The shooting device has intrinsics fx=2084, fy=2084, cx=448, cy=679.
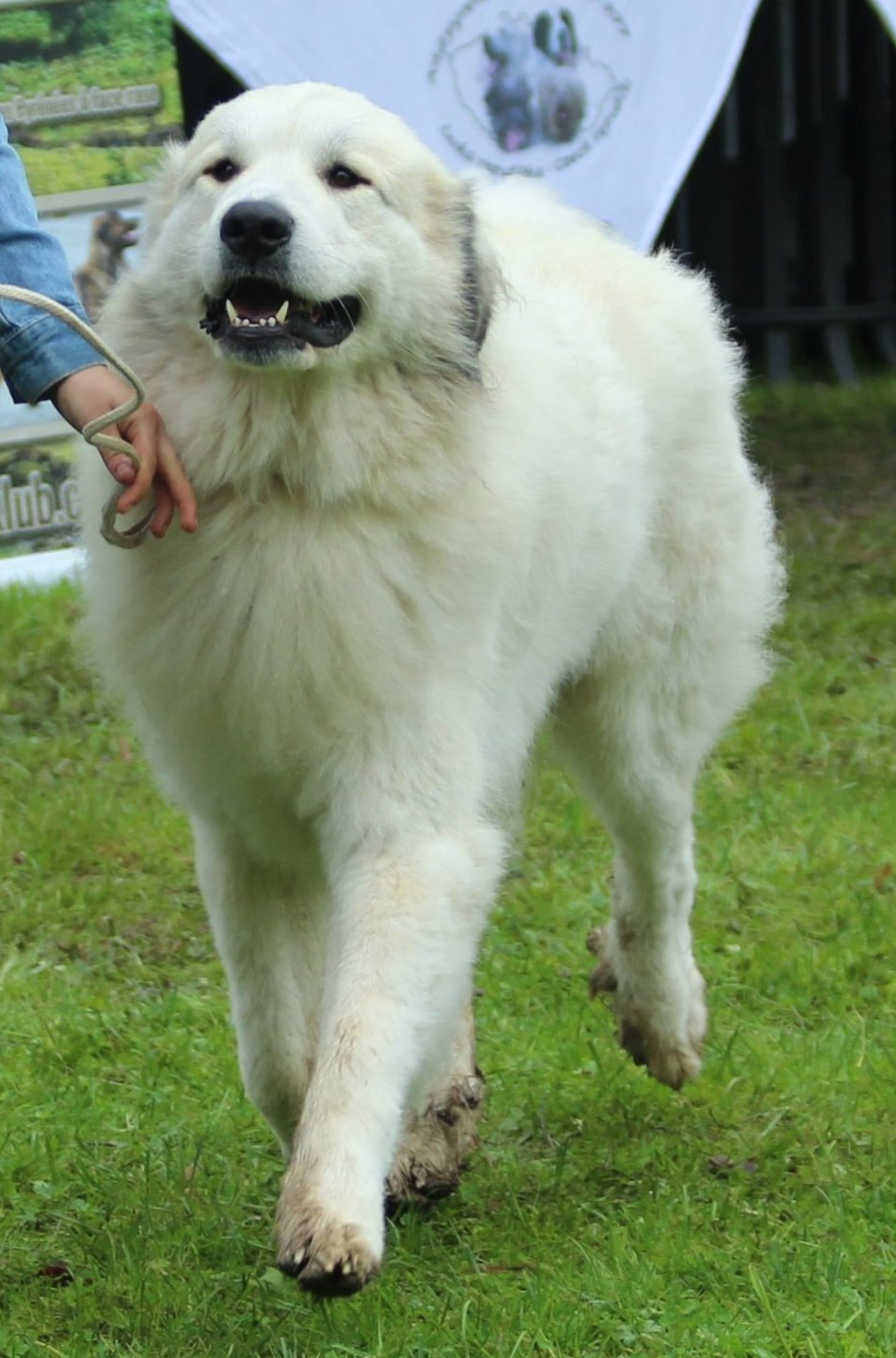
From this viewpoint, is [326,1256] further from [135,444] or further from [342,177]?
[342,177]

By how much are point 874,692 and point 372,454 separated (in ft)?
13.6

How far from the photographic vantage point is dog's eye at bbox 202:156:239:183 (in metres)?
3.38

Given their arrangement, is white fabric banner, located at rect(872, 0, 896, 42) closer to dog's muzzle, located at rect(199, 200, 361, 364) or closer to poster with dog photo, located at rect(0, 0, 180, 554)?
poster with dog photo, located at rect(0, 0, 180, 554)

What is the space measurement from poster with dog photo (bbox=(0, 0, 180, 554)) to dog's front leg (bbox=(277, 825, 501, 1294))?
5.07 metres

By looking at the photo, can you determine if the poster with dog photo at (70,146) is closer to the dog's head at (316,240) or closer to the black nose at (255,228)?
the dog's head at (316,240)

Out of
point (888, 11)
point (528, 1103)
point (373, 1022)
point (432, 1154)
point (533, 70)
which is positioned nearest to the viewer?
point (373, 1022)

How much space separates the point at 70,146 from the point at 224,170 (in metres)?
5.13

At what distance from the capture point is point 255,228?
316 cm

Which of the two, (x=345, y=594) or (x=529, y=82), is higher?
(x=345, y=594)

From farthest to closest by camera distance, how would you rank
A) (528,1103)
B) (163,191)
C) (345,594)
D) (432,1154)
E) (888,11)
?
(888,11) < (528,1103) < (432,1154) < (163,191) < (345,594)

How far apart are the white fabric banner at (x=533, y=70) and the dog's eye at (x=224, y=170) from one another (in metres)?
4.29

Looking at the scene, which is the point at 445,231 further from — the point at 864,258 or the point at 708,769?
the point at 864,258

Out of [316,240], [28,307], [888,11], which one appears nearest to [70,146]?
[888,11]

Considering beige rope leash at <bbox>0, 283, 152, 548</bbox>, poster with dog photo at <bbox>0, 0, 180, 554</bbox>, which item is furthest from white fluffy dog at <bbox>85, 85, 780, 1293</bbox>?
poster with dog photo at <bbox>0, 0, 180, 554</bbox>
